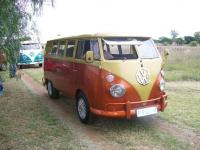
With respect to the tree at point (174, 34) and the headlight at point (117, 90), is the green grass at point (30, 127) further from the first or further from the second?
the tree at point (174, 34)

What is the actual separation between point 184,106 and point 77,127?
10.4 feet

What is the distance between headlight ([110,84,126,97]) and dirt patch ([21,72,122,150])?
87 cm

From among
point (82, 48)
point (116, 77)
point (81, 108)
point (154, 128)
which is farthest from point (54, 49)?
point (154, 128)

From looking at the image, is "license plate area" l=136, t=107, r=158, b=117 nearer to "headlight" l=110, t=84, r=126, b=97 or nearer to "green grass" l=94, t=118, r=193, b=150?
"green grass" l=94, t=118, r=193, b=150

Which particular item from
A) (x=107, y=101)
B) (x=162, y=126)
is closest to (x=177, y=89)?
(x=162, y=126)

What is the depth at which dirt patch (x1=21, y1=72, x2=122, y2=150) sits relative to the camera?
6.62m

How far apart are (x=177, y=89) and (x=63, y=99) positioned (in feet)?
12.9

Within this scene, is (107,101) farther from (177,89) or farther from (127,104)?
(177,89)

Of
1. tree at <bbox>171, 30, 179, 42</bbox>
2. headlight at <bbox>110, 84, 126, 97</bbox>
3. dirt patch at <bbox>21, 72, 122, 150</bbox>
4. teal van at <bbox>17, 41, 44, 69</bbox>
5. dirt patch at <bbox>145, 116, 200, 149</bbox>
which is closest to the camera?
dirt patch at <bbox>21, 72, 122, 150</bbox>

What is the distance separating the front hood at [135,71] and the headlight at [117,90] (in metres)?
0.19

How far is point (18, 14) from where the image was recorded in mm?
7473

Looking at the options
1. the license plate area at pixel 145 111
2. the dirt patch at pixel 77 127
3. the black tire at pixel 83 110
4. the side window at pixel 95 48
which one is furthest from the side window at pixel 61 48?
the license plate area at pixel 145 111

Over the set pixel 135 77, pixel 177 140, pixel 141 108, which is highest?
pixel 135 77

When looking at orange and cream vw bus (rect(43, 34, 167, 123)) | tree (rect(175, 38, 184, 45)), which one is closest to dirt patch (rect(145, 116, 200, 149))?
orange and cream vw bus (rect(43, 34, 167, 123))
